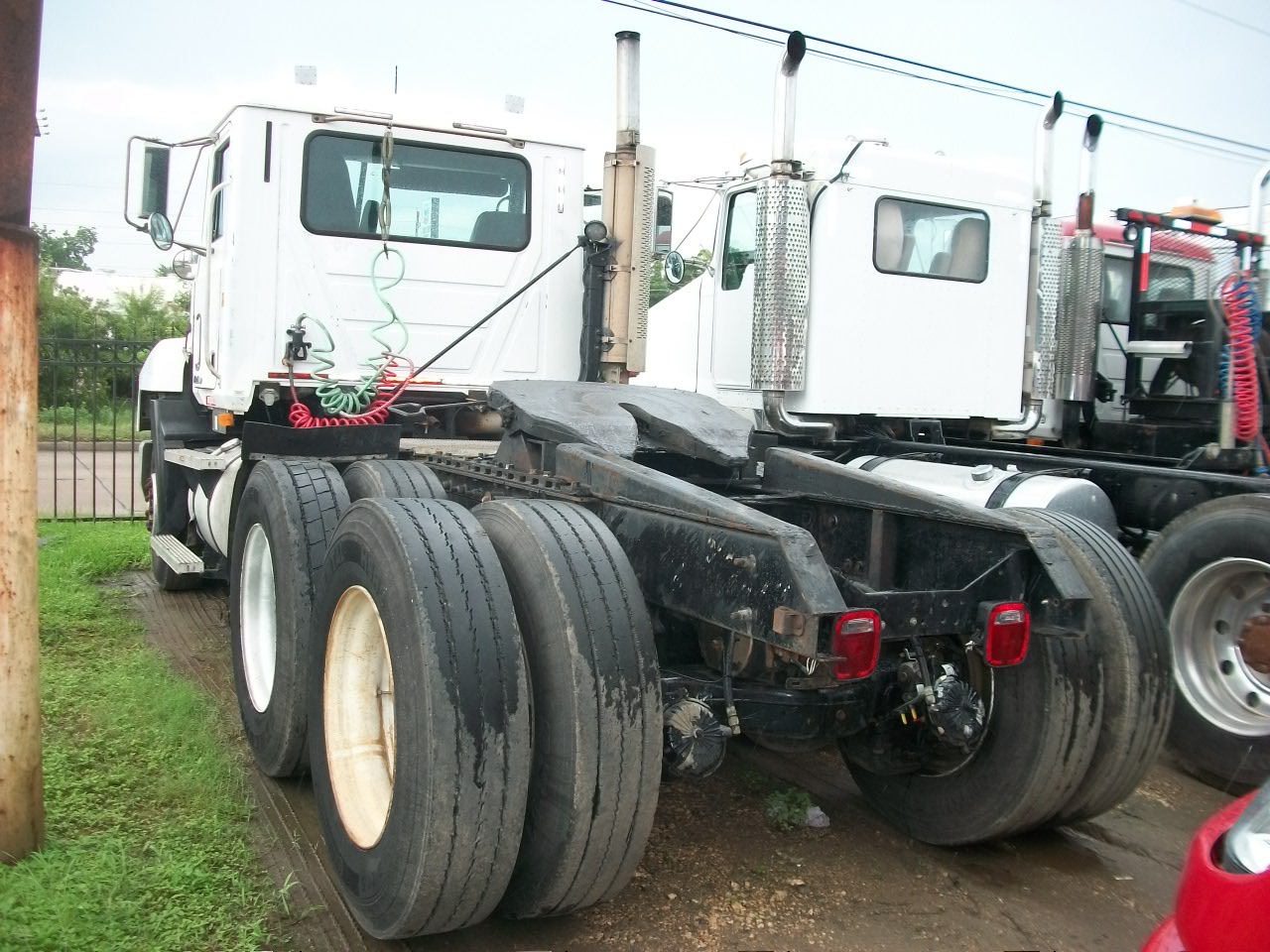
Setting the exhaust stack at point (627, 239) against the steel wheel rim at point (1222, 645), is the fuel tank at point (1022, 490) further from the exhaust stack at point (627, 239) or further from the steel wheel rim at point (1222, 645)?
the exhaust stack at point (627, 239)

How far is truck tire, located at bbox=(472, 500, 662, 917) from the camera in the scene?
2770 mm

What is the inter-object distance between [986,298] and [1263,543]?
2588mm

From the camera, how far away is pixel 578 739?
2.75 m

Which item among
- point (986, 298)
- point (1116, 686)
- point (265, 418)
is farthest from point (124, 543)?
point (1116, 686)

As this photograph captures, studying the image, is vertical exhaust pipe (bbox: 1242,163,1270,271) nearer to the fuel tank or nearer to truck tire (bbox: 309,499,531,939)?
the fuel tank

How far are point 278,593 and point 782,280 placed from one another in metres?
3.32

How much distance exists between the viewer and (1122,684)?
3.50m

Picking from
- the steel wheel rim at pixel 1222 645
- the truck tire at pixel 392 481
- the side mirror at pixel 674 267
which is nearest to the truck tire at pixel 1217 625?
the steel wheel rim at pixel 1222 645

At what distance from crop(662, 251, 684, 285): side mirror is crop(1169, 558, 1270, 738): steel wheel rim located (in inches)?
131

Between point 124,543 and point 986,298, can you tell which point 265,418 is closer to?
point 124,543

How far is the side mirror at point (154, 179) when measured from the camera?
6582 mm

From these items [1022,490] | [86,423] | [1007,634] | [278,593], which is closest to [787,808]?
[1007,634]

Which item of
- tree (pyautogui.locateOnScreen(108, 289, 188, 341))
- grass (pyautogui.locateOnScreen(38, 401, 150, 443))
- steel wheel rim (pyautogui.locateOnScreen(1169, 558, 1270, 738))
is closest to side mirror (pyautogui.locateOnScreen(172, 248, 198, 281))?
steel wheel rim (pyautogui.locateOnScreen(1169, 558, 1270, 738))

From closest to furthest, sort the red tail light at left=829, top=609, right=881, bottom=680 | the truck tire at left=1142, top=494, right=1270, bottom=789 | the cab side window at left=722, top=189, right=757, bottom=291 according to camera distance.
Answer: the red tail light at left=829, top=609, right=881, bottom=680
the truck tire at left=1142, top=494, right=1270, bottom=789
the cab side window at left=722, top=189, right=757, bottom=291
